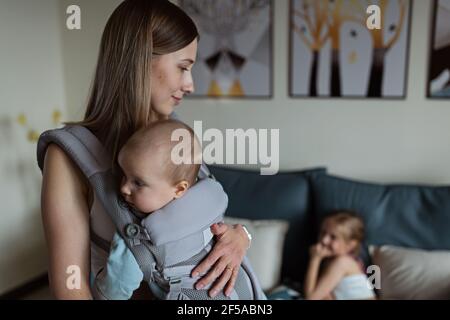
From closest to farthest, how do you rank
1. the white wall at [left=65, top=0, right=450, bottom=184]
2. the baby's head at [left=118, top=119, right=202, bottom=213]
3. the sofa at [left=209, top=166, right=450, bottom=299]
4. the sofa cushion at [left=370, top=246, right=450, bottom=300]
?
1. the baby's head at [left=118, top=119, right=202, bottom=213]
2. the white wall at [left=65, top=0, right=450, bottom=184]
3. the sofa cushion at [left=370, top=246, right=450, bottom=300]
4. the sofa at [left=209, top=166, right=450, bottom=299]

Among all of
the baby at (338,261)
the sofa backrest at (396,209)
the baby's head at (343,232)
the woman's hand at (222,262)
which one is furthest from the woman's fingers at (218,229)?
Answer: the sofa backrest at (396,209)

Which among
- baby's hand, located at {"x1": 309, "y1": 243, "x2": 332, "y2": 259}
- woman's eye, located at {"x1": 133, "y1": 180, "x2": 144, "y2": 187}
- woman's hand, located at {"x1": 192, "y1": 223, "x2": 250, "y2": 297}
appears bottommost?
baby's hand, located at {"x1": 309, "y1": 243, "x2": 332, "y2": 259}

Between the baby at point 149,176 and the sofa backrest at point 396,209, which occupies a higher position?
the baby at point 149,176

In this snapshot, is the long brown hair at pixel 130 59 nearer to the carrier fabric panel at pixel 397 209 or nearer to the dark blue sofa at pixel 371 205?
the dark blue sofa at pixel 371 205

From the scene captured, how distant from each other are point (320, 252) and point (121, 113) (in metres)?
0.72

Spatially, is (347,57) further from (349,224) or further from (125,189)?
(349,224)

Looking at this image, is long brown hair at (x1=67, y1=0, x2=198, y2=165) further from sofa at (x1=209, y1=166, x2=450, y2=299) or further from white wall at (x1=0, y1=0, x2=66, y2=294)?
sofa at (x1=209, y1=166, x2=450, y2=299)

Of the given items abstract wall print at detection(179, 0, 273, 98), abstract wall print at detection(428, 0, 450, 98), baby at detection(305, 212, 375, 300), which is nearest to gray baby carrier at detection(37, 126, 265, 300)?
abstract wall print at detection(179, 0, 273, 98)

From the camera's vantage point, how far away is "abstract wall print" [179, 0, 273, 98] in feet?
1.52

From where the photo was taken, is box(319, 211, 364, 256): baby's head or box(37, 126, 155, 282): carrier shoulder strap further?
box(319, 211, 364, 256): baby's head

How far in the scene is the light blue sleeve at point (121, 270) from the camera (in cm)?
36

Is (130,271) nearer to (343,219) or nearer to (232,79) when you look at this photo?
(232,79)

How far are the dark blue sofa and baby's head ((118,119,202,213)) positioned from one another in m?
0.84

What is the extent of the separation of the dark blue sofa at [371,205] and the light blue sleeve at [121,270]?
2.75 ft
